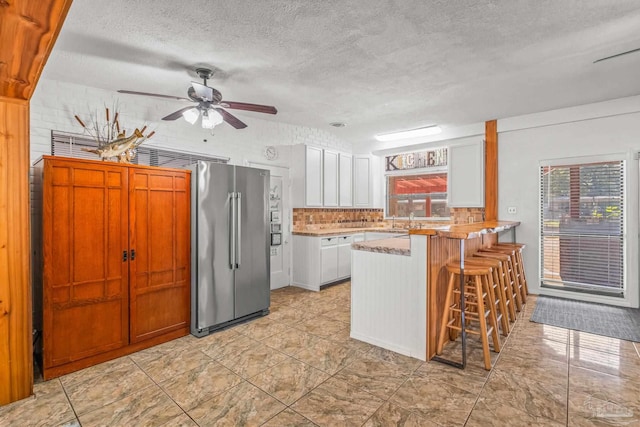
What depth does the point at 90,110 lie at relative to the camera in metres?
3.37

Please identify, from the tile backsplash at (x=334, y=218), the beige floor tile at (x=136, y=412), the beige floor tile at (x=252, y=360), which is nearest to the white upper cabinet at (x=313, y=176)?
the tile backsplash at (x=334, y=218)

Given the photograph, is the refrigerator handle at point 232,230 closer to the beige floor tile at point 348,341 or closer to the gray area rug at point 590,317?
the beige floor tile at point 348,341

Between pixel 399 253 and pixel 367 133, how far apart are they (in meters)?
3.51

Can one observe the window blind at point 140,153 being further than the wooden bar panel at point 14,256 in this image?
Yes

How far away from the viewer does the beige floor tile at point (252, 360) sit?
8.34ft

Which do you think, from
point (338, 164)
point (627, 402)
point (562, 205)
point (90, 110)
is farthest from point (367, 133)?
point (627, 402)

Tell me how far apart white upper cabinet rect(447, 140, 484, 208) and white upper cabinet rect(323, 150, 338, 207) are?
1.93 m

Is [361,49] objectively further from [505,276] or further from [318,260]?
[318,260]

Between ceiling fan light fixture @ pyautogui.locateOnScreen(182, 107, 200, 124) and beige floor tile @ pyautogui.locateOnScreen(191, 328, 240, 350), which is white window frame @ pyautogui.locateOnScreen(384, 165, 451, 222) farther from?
ceiling fan light fixture @ pyautogui.locateOnScreen(182, 107, 200, 124)

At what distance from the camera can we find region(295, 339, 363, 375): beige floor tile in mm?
2598

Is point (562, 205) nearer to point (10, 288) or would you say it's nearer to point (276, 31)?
point (276, 31)

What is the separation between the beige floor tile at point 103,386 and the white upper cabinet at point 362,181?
4.47 m

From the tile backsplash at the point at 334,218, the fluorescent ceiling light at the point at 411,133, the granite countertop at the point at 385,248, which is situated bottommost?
the granite countertop at the point at 385,248

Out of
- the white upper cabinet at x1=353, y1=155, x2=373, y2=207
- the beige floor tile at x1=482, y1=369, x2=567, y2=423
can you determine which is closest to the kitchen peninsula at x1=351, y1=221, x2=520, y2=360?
the beige floor tile at x1=482, y1=369, x2=567, y2=423
